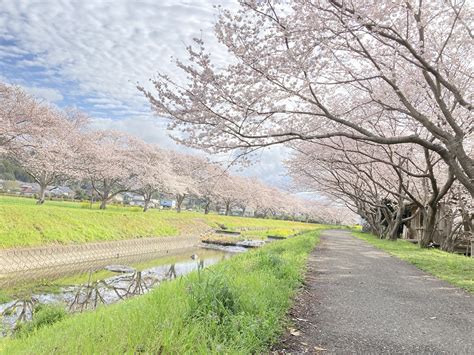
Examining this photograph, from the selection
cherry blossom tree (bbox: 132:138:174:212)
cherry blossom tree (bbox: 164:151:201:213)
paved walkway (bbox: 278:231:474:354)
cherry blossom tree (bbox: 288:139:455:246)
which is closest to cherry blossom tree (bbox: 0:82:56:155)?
cherry blossom tree (bbox: 132:138:174:212)

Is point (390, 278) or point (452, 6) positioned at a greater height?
point (452, 6)

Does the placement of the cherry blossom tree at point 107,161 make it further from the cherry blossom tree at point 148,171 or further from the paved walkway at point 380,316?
the paved walkway at point 380,316

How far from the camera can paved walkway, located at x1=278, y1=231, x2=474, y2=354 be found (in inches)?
152

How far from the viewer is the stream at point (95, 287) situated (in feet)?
31.6

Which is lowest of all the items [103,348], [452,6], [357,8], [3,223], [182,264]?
[182,264]

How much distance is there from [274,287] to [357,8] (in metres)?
5.39

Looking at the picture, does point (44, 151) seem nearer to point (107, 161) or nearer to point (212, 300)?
point (107, 161)

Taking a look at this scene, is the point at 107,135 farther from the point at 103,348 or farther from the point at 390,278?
the point at 103,348

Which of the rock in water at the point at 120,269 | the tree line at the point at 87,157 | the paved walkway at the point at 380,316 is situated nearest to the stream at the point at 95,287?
the rock in water at the point at 120,269

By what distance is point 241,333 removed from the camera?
3549 millimetres

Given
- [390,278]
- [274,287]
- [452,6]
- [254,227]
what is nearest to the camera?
[274,287]

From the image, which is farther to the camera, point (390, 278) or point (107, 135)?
point (107, 135)

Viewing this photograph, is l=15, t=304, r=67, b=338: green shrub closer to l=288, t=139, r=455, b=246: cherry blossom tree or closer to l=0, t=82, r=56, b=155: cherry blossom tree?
l=288, t=139, r=455, b=246: cherry blossom tree

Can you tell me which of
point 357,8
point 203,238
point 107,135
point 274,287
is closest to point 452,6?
point 357,8
